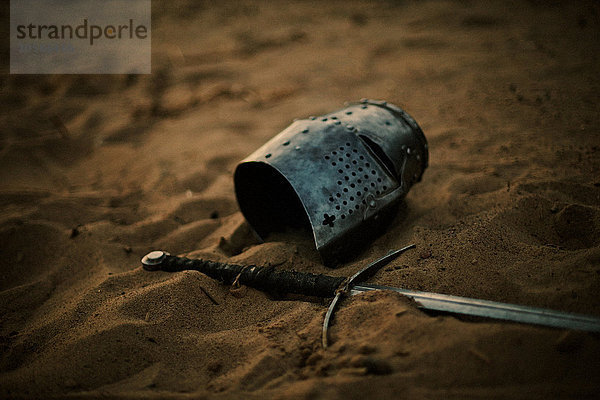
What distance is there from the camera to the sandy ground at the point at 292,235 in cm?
166

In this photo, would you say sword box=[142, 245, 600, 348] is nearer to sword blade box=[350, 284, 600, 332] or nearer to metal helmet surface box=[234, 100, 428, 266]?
sword blade box=[350, 284, 600, 332]

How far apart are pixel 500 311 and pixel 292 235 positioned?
61.8 inches

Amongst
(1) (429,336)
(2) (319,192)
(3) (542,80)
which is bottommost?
(1) (429,336)

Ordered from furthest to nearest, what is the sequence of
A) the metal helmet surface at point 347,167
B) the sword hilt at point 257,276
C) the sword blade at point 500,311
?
the metal helmet surface at point 347,167 < the sword hilt at point 257,276 < the sword blade at point 500,311

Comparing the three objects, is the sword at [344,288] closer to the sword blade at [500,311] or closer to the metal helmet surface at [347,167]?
the sword blade at [500,311]

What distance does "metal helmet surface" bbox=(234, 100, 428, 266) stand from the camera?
241cm

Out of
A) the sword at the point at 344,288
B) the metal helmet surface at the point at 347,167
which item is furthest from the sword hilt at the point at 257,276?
the metal helmet surface at the point at 347,167

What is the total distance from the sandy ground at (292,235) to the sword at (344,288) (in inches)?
2.4

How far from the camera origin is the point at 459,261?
87.6 inches

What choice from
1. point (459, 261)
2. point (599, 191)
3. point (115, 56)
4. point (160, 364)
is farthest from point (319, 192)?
point (115, 56)

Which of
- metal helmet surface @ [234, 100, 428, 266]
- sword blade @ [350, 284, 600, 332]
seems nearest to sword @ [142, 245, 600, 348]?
sword blade @ [350, 284, 600, 332]

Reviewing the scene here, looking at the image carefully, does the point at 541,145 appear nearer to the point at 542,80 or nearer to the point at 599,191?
the point at 599,191

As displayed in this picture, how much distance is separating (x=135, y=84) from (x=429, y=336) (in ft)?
19.2

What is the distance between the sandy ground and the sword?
0.20 feet
